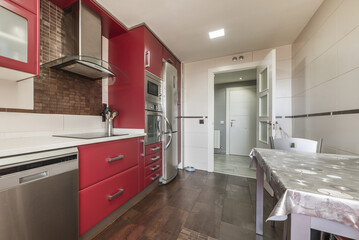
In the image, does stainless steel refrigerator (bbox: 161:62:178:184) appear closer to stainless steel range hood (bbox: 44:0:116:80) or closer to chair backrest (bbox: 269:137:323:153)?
stainless steel range hood (bbox: 44:0:116:80)

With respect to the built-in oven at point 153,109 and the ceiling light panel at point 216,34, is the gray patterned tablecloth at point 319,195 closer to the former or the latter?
the built-in oven at point 153,109

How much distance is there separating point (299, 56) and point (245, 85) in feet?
6.77

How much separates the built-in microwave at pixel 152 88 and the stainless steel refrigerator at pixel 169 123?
11 cm

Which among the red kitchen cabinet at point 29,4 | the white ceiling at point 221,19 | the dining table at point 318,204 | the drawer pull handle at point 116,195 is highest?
the white ceiling at point 221,19

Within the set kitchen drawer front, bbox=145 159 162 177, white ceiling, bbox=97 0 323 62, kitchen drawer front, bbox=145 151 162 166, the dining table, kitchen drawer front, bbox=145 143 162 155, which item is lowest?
kitchen drawer front, bbox=145 159 162 177

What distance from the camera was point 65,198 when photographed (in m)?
0.90

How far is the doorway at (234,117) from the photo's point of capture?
3881mm

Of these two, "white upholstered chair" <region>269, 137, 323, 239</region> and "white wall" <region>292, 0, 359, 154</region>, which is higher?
"white wall" <region>292, 0, 359, 154</region>

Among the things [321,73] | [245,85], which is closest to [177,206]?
[321,73]

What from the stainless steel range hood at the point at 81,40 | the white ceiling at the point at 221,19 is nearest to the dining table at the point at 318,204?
the stainless steel range hood at the point at 81,40

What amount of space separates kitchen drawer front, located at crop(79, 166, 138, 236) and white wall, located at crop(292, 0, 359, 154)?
2036 millimetres

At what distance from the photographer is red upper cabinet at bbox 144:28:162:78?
5.94 ft

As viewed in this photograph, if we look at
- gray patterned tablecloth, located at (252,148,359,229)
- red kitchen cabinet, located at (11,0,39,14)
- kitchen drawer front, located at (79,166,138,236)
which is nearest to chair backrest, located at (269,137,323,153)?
gray patterned tablecloth, located at (252,148,359,229)

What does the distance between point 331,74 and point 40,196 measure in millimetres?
2513
